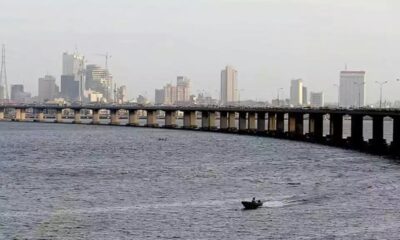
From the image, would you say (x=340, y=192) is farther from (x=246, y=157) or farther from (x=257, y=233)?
(x=246, y=157)

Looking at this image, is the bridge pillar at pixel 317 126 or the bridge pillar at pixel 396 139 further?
the bridge pillar at pixel 317 126

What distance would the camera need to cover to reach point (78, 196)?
8056 cm

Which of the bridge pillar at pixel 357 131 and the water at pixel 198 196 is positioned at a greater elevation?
the bridge pillar at pixel 357 131

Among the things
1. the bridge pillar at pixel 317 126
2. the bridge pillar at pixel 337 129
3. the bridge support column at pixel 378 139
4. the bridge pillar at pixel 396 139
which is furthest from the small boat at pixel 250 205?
the bridge pillar at pixel 317 126

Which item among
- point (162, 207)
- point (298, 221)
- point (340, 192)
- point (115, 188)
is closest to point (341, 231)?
point (298, 221)

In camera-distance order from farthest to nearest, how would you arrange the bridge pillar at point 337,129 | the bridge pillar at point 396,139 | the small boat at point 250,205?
1. the bridge pillar at point 337,129
2. the bridge pillar at point 396,139
3. the small boat at point 250,205

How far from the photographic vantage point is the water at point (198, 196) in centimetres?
6256

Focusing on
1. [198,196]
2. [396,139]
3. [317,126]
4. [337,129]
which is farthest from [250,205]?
[317,126]

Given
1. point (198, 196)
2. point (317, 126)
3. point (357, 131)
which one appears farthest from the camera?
point (317, 126)

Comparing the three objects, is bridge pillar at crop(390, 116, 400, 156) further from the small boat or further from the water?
the small boat

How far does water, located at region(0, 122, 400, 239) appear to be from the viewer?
205ft

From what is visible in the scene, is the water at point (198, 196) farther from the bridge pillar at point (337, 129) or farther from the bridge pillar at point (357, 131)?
the bridge pillar at point (337, 129)

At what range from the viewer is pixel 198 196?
265 ft

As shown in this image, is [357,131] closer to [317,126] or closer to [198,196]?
[317,126]
